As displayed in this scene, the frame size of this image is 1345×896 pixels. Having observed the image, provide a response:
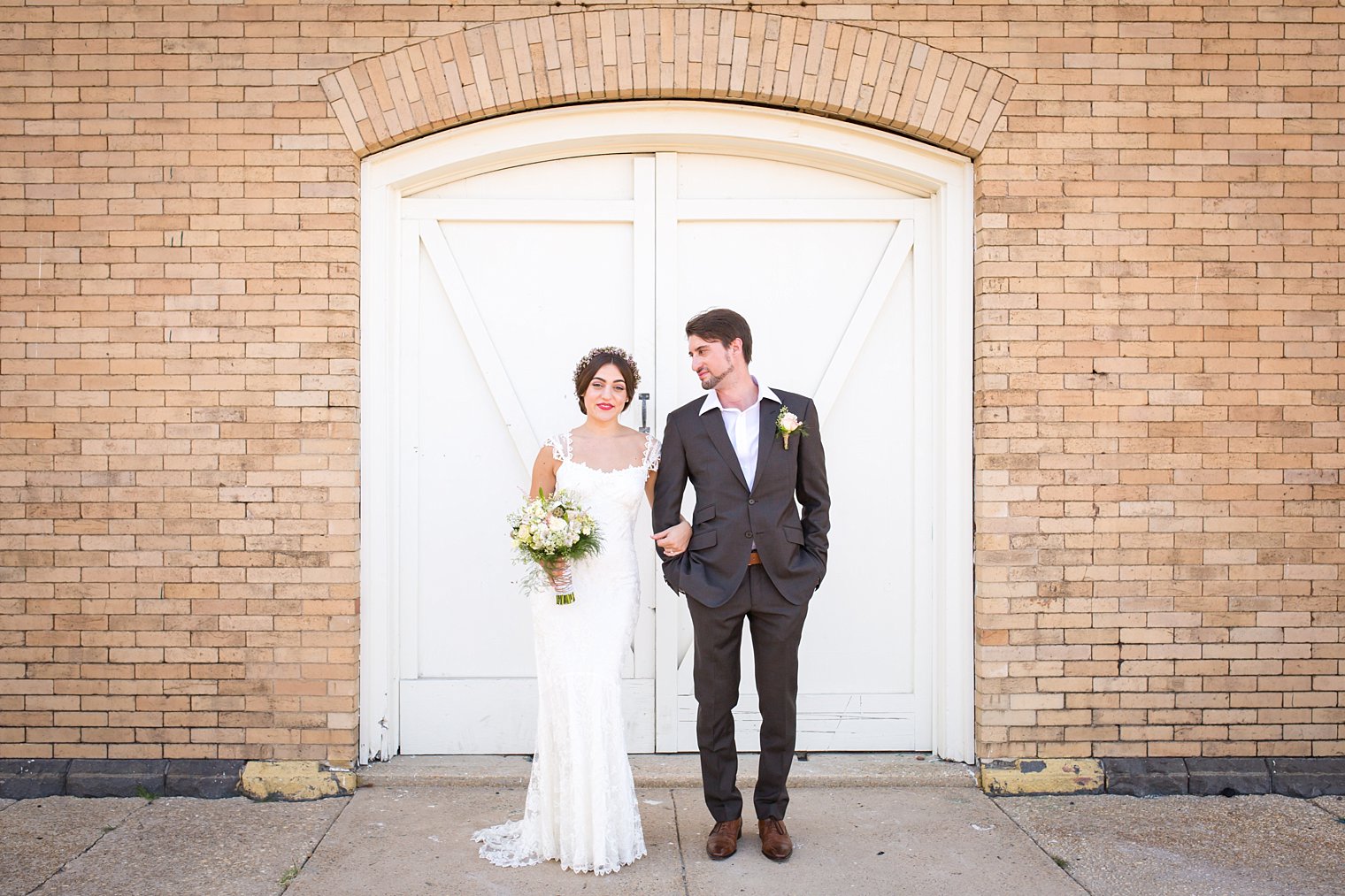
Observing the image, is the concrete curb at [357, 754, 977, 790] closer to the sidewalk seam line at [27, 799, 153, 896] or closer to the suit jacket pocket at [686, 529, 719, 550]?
the sidewalk seam line at [27, 799, 153, 896]

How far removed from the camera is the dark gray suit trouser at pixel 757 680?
167 inches

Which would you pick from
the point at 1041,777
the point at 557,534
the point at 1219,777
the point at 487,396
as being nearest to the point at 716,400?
the point at 557,534

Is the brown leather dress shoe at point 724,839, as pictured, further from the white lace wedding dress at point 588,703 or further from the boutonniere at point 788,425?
the boutonniere at point 788,425

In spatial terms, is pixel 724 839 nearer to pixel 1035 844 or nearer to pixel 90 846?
pixel 1035 844

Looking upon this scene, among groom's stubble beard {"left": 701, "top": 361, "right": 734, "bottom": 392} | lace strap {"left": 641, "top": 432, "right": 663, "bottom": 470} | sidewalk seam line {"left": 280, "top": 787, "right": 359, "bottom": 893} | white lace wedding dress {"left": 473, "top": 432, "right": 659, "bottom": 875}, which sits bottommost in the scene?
sidewalk seam line {"left": 280, "top": 787, "right": 359, "bottom": 893}

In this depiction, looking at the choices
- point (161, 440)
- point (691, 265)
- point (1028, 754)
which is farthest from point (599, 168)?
point (1028, 754)

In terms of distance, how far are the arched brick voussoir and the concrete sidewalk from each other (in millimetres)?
3111

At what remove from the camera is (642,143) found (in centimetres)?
543

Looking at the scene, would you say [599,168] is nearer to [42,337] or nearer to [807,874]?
[42,337]

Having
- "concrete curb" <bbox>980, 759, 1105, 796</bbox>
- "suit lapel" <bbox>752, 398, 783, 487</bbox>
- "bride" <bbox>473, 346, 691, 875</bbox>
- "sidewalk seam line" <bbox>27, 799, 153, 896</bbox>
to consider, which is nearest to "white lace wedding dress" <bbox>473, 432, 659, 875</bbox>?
"bride" <bbox>473, 346, 691, 875</bbox>

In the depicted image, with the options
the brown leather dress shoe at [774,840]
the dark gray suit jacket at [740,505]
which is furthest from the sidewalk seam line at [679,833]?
the dark gray suit jacket at [740,505]

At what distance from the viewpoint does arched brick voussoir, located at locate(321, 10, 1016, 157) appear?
512cm

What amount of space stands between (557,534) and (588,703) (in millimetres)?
708

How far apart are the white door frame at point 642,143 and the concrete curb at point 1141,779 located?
273mm
